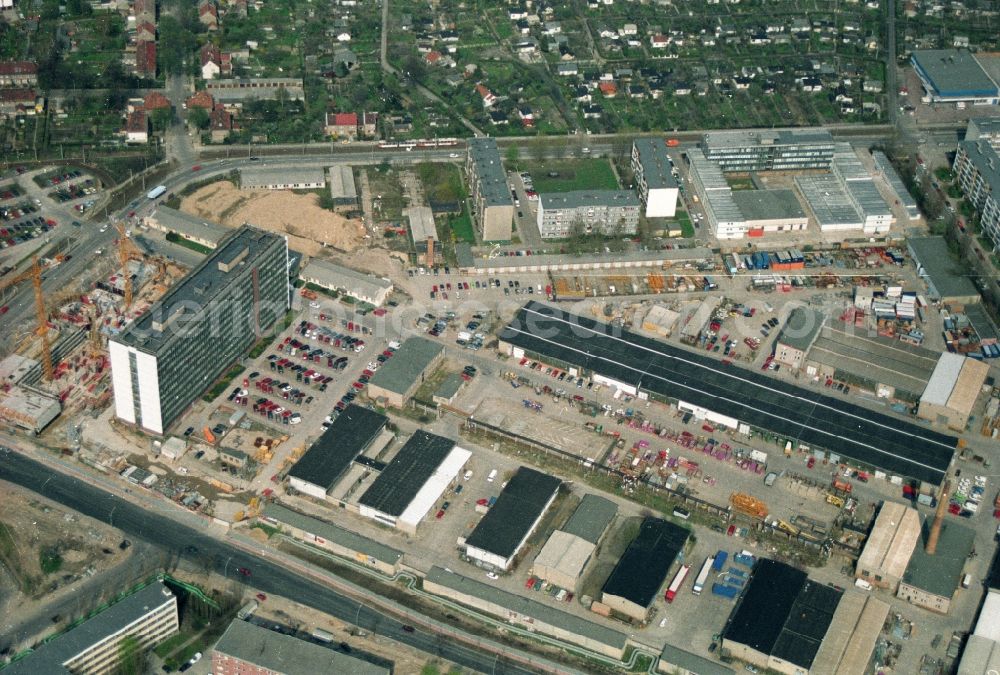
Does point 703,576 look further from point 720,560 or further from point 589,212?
point 589,212

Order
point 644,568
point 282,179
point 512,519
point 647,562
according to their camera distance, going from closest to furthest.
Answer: point 644,568 < point 647,562 < point 512,519 < point 282,179

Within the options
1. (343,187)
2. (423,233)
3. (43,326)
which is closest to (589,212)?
(423,233)

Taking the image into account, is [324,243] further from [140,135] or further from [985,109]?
[985,109]

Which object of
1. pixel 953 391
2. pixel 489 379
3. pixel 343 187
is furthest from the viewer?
pixel 343 187

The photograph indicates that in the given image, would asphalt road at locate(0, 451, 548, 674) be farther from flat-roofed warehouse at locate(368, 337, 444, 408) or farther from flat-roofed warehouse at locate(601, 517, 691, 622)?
flat-roofed warehouse at locate(368, 337, 444, 408)

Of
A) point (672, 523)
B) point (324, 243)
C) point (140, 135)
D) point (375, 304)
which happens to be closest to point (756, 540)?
point (672, 523)

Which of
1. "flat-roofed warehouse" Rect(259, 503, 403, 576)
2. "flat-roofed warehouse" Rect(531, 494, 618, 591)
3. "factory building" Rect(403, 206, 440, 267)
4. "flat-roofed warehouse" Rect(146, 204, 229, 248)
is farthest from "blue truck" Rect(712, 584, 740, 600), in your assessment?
"flat-roofed warehouse" Rect(146, 204, 229, 248)
